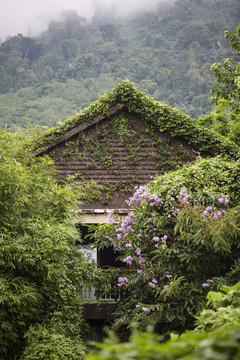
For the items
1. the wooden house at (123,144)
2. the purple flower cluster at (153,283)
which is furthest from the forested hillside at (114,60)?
the purple flower cluster at (153,283)

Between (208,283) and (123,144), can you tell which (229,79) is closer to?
(123,144)

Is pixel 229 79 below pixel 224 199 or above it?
above

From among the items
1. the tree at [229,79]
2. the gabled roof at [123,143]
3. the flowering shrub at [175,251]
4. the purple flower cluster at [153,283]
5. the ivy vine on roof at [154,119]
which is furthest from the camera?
the gabled roof at [123,143]

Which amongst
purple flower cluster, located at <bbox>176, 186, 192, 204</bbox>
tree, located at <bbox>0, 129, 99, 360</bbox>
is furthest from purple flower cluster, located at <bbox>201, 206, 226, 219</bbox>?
tree, located at <bbox>0, 129, 99, 360</bbox>

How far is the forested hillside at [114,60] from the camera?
40.3m

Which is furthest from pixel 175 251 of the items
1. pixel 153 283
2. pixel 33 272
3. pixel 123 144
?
pixel 123 144

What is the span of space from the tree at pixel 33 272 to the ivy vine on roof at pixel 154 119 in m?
3.41

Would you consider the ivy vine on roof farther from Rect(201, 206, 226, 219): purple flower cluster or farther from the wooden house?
Rect(201, 206, 226, 219): purple flower cluster

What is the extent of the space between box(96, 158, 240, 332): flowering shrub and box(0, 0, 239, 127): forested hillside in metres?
26.7

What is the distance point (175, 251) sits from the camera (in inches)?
224

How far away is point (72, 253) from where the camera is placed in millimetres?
7504

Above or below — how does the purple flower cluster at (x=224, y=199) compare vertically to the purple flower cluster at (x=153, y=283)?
above

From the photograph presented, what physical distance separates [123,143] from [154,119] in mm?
1049

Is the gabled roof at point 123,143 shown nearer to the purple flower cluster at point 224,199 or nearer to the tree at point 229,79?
the tree at point 229,79
